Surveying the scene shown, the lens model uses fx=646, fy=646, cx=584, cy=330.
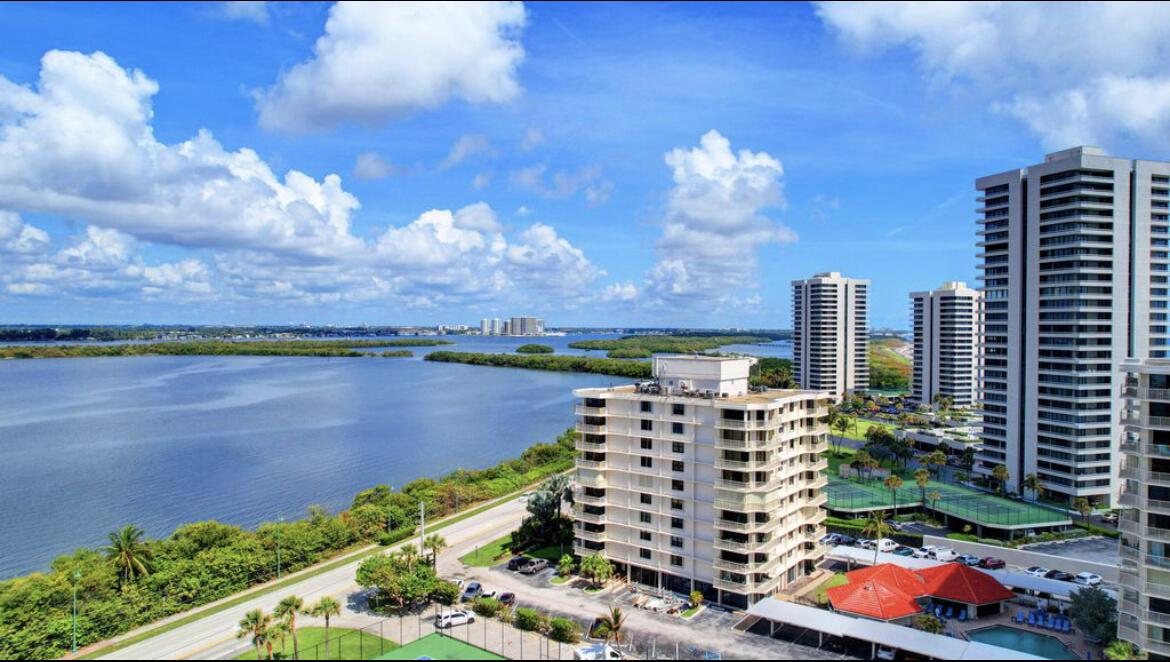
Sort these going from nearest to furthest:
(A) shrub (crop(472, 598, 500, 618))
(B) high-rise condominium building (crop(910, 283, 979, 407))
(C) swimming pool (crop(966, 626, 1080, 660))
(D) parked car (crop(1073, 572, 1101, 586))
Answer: (C) swimming pool (crop(966, 626, 1080, 660)) → (A) shrub (crop(472, 598, 500, 618)) → (D) parked car (crop(1073, 572, 1101, 586)) → (B) high-rise condominium building (crop(910, 283, 979, 407))

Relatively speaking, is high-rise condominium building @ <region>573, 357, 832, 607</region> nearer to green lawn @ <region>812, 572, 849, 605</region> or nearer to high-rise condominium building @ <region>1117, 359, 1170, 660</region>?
green lawn @ <region>812, 572, 849, 605</region>

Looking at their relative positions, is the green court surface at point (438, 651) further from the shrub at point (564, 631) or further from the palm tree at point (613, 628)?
the palm tree at point (613, 628)

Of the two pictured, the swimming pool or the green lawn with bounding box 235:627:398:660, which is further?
the green lawn with bounding box 235:627:398:660

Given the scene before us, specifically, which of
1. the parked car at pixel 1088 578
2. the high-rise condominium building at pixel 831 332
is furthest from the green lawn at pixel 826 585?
the high-rise condominium building at pixel 831 332

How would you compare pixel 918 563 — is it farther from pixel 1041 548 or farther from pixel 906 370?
pixel 906 370

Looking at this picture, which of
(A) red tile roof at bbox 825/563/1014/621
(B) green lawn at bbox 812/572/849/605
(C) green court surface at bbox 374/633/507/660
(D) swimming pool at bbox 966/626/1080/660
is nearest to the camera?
(C) green court surface at bbox 374/633/507/660

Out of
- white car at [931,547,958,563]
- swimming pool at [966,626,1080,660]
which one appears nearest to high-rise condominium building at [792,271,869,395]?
white car at [931,547,958,563]

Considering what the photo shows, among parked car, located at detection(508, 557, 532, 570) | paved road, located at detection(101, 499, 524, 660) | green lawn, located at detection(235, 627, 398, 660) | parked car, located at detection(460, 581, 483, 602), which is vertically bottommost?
paved road, located at detection(101, 499, 524, 660)

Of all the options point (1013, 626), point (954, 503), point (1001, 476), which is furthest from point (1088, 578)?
point (1001, 476)
